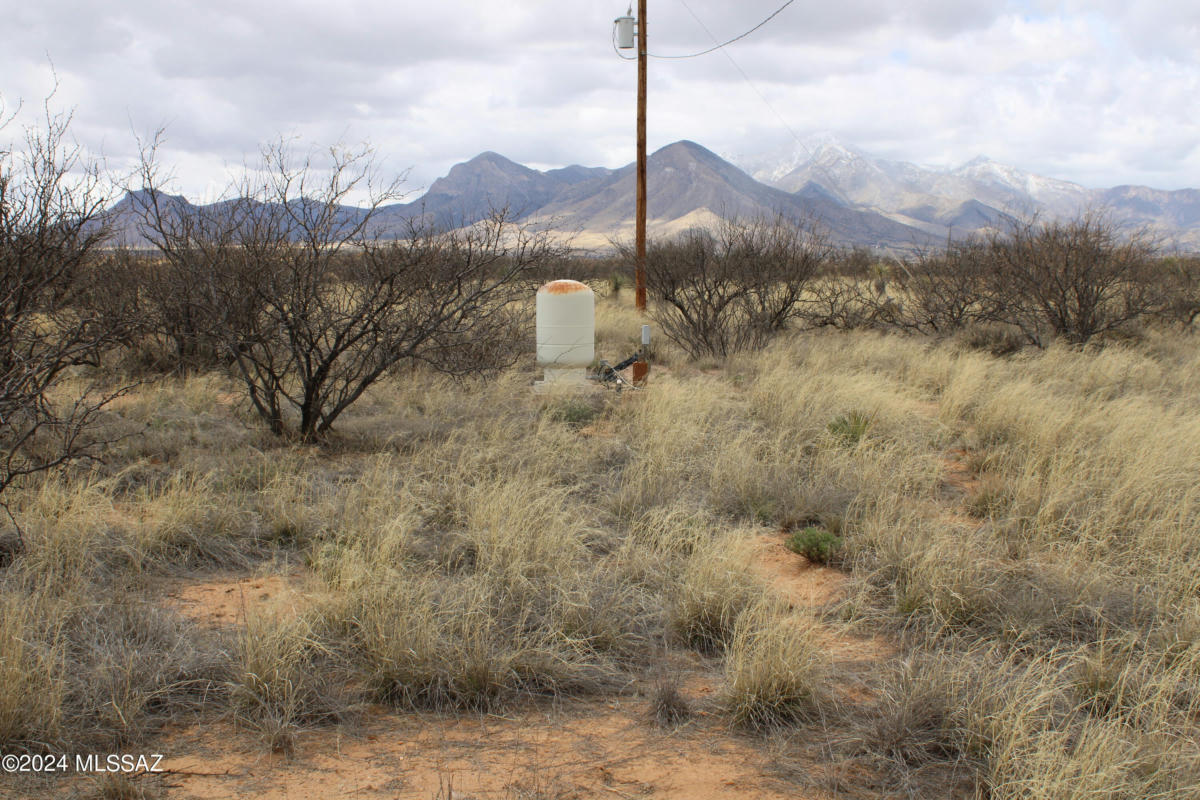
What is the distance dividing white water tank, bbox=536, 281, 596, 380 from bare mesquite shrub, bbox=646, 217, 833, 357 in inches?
115

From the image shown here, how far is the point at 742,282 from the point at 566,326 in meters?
3.80

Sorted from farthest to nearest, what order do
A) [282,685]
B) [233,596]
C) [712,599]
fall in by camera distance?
[233,596] < [712,599] < [282,685]

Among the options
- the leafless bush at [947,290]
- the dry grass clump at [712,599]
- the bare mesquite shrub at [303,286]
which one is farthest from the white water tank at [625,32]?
the dry grass clump at [712,599]

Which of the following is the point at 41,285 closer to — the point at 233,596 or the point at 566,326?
the point at 233,596

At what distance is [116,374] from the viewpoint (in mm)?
9656

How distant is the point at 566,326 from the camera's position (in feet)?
33.5

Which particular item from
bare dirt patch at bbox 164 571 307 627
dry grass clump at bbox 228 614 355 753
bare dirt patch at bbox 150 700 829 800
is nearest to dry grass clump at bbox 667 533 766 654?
bare dirt patch at bbox 150 700 829 800

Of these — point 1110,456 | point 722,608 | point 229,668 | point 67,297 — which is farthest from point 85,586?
point 1110,456

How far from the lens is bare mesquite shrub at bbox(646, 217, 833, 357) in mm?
12672

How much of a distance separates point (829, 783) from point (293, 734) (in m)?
1.90

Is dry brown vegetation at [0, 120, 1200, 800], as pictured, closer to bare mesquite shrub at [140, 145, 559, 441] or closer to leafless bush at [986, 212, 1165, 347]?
bare mesquite shrub at [140, 145, 559, 441]

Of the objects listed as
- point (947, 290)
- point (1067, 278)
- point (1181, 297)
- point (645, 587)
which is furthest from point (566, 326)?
point (1181, 297)

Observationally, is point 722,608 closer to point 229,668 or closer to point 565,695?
point 565,695

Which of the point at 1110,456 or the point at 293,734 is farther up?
the point at 1110,456
